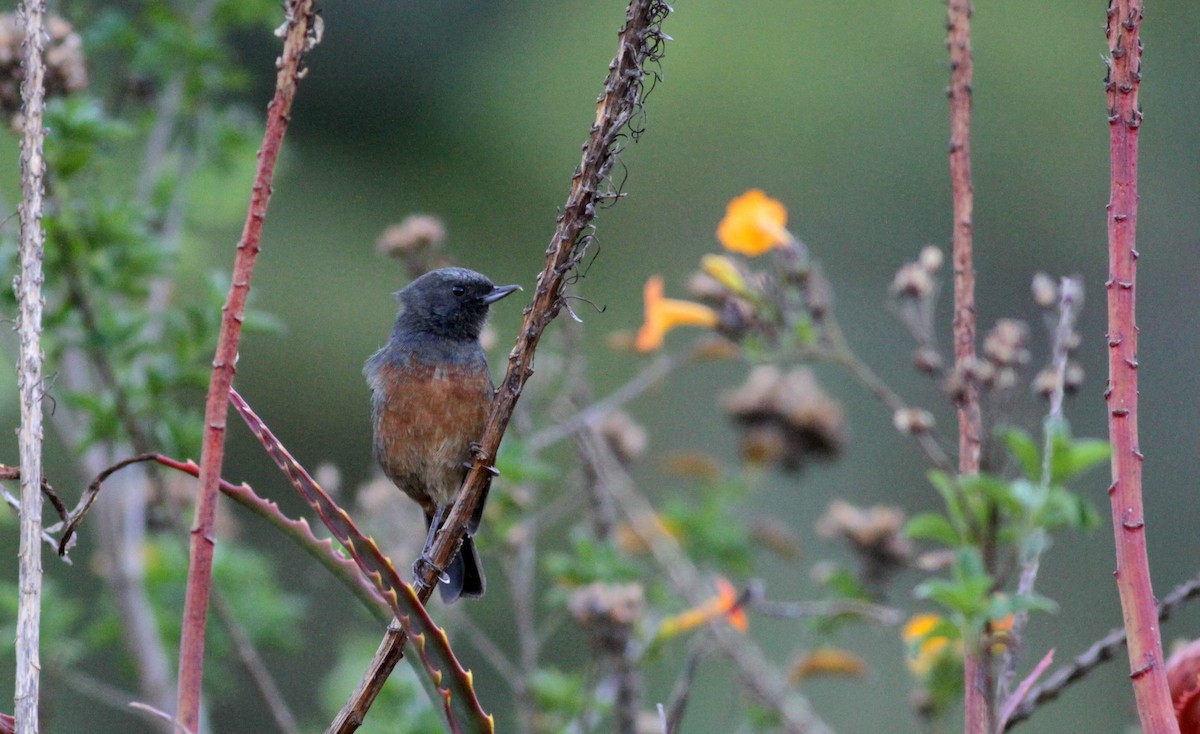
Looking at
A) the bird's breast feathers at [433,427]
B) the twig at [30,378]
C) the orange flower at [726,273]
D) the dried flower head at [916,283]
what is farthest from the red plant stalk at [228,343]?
the bird's breast feathers at [433,427]

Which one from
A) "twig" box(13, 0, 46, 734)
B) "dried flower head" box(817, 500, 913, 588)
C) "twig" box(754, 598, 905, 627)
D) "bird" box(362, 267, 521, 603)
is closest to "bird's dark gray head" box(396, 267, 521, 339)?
"bird" box(362, 267, 521, 603)

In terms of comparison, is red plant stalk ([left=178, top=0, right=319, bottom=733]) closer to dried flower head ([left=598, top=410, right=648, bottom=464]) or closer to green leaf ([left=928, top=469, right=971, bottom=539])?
green leaf ([left=928, top=469, right=971, bottom=539])

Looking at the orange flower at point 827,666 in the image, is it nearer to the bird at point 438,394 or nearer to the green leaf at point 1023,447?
the bird at point 438,394

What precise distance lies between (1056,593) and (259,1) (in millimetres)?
7651

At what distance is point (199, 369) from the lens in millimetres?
3467

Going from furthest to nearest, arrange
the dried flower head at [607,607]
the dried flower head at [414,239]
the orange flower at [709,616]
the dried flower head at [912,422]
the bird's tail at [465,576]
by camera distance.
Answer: the dried flower head at [414,239] → the bird's tail at [465,576] → the dried flower head at [607,607] → the orange flower at [709,616] → the dried flower head at [912,422]

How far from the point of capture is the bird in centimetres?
341

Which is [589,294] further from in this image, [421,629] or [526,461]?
[421,629]

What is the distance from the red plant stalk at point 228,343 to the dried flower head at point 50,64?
81.3 inches

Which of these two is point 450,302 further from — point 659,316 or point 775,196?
point 775,196

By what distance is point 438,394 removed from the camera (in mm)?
3439

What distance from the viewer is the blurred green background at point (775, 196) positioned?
390 inches

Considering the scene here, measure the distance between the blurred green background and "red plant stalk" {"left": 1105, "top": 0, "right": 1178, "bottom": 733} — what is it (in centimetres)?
785

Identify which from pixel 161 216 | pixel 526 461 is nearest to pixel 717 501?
pixel 526 461
